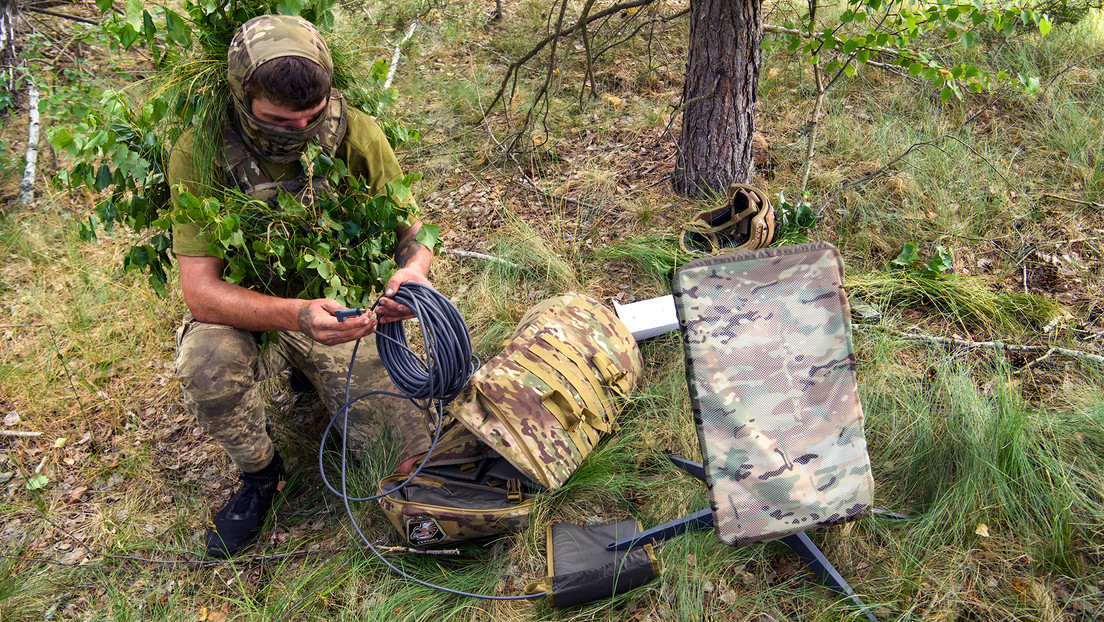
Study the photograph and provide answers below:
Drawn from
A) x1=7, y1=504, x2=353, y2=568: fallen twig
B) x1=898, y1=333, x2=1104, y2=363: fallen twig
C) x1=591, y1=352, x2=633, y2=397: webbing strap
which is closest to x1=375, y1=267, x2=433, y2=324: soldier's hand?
x1=591, y1=352, x2=633, y2=397: webbing strap

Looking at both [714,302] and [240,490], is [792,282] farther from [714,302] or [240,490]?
[240,490]

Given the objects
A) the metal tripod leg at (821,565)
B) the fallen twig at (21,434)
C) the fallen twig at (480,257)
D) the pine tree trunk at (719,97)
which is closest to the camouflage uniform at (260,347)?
the fallen twig at (480,257)

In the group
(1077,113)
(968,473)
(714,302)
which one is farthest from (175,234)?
(1077,113)

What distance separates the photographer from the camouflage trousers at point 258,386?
250cm

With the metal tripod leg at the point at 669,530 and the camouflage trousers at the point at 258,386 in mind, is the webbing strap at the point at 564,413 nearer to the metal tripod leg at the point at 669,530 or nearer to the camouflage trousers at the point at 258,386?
the metal tripod leg at the point at 669,530

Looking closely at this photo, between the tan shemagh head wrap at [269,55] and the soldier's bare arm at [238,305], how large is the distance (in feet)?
1.71

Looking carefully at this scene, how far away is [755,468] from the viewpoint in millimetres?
2016

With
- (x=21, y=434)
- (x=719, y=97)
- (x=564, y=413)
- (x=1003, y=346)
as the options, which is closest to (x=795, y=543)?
(x=564, y=413)

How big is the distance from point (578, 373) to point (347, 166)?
126cm

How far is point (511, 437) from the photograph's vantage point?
7.93 ft

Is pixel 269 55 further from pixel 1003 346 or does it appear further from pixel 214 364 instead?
pixel 1003 346

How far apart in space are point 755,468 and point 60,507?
2986mm

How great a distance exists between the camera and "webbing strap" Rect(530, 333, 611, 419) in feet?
8.79

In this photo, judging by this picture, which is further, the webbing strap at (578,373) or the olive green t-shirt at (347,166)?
the webbing strap at (578,373)
